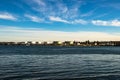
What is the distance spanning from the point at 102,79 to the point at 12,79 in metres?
11.5

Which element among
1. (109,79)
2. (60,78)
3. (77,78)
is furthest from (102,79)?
(60,78)

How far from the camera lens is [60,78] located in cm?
3444

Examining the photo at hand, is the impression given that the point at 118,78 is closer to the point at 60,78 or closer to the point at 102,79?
the point at 102,79

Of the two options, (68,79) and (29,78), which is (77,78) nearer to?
(68,79)

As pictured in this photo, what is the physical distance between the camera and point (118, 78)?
3419 centimetres

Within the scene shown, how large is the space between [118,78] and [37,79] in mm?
10530

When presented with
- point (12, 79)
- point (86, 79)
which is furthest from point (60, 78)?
point (12, 79)

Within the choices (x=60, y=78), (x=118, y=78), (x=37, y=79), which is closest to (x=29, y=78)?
(x=37, y=79)

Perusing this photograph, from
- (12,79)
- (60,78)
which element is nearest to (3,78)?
(12,79)

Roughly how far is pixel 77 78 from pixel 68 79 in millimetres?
1500

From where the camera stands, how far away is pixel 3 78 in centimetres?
3375

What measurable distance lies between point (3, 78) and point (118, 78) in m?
14.9

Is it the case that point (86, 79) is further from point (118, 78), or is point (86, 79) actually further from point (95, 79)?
point (118, 78)

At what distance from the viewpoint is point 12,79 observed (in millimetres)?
33281
